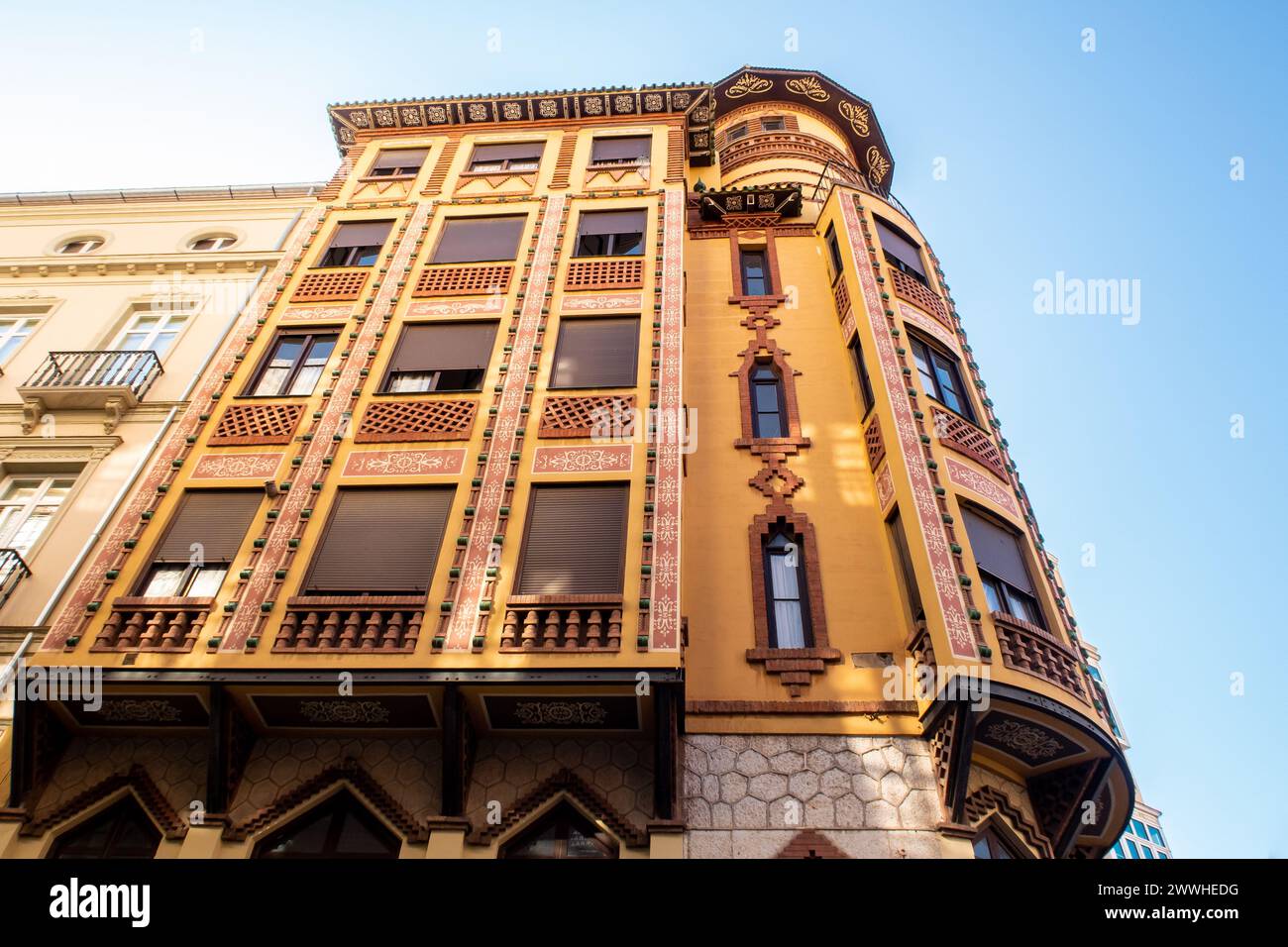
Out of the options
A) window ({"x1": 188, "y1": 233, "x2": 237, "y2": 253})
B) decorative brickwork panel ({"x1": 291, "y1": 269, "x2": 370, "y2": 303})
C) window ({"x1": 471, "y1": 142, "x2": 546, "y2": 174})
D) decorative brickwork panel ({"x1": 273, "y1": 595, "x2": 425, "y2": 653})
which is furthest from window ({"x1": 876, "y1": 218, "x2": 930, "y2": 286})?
window ({"x1": 188, "y1": 233, "x2": 237, "y2": 253})

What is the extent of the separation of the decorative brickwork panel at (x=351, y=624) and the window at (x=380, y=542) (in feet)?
1.52

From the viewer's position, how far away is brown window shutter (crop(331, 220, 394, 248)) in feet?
59.5

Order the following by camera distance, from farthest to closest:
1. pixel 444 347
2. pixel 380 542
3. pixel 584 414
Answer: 1. pixel 444 347
2. pixel 584 414
3. pixel 380 542

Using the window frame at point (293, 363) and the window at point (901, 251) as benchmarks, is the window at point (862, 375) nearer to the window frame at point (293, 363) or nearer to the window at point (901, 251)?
the window at point (901, 251)

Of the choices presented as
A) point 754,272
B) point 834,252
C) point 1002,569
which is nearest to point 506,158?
point 754,272

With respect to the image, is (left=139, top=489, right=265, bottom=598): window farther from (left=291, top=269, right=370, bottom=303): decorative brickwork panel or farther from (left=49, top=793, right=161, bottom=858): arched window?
(left=291, top=269, right=370, bottom=303): decorative brickwork panel

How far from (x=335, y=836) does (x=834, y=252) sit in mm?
14548

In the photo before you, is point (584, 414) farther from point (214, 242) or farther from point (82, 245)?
point (82, 245)

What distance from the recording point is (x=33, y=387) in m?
15.6

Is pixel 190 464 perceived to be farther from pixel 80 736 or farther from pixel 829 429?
pixel 829 429

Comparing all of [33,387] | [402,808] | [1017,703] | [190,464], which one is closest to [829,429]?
[1017,703]

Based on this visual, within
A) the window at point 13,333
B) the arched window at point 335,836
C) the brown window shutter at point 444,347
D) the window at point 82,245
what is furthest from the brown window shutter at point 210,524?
the window at point 82,245

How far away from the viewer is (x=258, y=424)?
1410 cm

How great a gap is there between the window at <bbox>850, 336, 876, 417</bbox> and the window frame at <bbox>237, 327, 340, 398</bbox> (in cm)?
933
